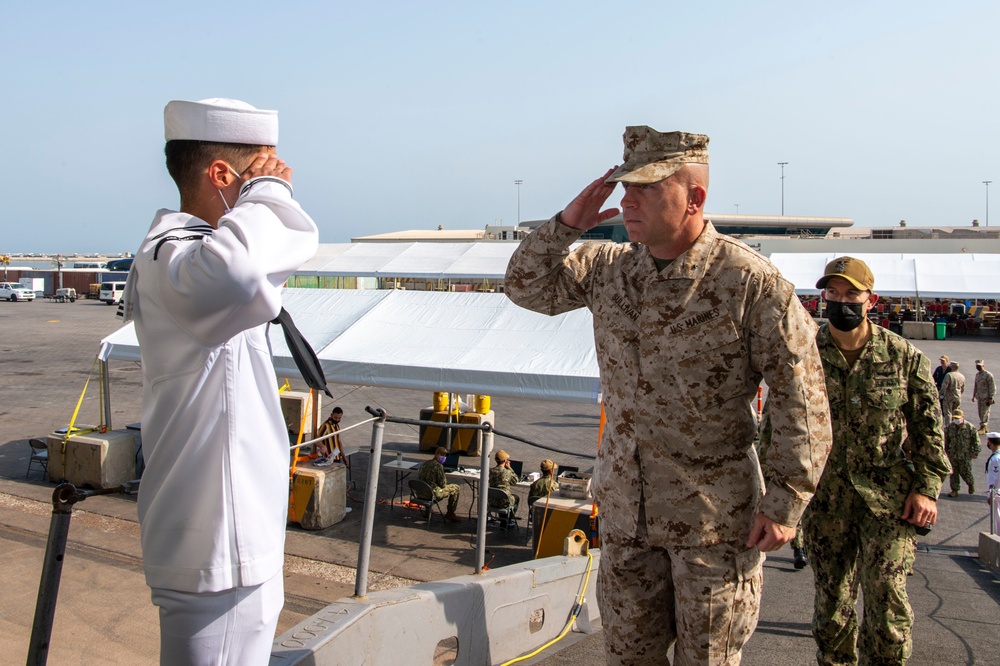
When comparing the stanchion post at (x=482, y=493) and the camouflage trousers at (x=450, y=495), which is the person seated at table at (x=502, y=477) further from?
the stanchion post at (x=482, y=493)

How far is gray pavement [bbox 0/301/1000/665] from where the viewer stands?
209 inches

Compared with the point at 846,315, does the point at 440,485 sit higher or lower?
lower

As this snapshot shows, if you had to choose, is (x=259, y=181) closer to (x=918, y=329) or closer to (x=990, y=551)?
(x=990, y=551)

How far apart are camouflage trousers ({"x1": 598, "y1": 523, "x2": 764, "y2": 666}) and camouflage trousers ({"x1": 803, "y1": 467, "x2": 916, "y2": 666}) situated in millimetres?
1282

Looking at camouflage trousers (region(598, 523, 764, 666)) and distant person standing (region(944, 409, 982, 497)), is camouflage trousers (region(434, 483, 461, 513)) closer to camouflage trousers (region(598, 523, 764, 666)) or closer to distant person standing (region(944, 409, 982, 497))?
distant person standing (region(944, 409, 982, 497))

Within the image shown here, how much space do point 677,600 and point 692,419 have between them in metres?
0.58

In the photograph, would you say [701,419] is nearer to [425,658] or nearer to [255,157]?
[255,157]

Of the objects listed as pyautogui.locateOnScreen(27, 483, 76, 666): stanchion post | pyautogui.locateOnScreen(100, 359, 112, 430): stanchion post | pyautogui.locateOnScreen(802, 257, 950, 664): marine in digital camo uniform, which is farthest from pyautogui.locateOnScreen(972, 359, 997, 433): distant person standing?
pyautogui.locateOnScreen(27, 483, 76, 666): stanchion post

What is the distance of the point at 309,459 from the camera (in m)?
11.0

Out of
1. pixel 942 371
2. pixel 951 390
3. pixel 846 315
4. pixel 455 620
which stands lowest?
pixel 455 620

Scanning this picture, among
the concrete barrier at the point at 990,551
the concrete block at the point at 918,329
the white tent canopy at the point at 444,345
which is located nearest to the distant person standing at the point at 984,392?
the concrete barrier at the point at 990,551

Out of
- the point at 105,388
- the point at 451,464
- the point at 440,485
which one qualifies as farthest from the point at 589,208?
the point at 105,388

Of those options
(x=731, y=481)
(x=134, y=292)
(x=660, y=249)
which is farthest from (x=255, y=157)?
(x=731, y=481)

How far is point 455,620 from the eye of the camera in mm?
3902
